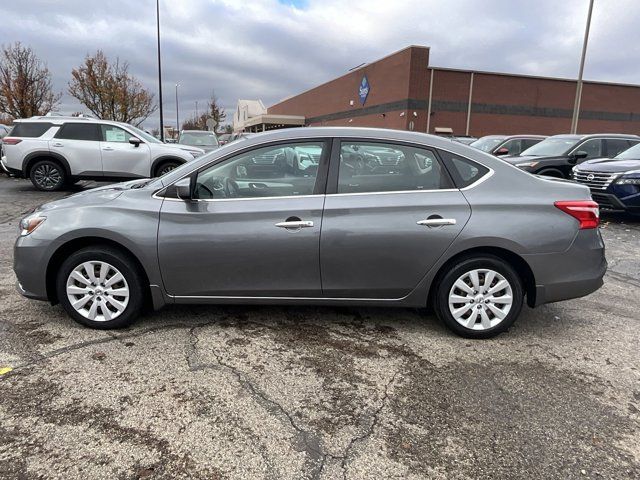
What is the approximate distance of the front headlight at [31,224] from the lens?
3.86 m

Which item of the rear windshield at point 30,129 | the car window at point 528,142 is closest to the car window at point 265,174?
the rear windshield at point 30,129

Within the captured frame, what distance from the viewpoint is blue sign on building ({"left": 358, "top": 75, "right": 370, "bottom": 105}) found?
4034 cm

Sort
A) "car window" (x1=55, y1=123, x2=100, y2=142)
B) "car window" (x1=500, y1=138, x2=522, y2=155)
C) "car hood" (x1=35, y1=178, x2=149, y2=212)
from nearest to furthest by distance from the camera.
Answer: "car hood" (x1=35, y1=178, x2=149, y2=212)
"car window" (x1=55, y1=123, x2=100, y2=142)
"car window" (x1=500, y1=138, x2=522, y2=155)

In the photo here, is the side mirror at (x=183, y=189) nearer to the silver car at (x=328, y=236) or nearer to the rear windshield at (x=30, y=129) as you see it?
the silver car at (x=328, y=236)

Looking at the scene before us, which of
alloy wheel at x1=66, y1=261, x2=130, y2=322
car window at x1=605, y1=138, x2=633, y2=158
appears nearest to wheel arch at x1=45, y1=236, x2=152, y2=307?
alloy wheel at x1=66, y1=261, x2=130, y2=322

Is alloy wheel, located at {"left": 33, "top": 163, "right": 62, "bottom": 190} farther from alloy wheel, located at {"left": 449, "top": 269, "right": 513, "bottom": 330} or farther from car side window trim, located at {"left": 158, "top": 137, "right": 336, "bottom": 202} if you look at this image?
alloy wheel, located at {"left": 449, "top": 269, "right": 513, "bottom": 330}

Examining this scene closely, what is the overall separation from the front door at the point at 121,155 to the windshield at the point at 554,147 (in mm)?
9658

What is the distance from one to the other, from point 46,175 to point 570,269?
39.9ft

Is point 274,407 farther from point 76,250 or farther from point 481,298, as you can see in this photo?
point 76,250

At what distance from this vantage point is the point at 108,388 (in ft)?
10.0

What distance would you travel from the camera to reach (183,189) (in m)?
3.64

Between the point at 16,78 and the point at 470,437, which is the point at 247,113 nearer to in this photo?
the point at 16,78

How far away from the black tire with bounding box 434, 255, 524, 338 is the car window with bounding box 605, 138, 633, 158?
10296mm

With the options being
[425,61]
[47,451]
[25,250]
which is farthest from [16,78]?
[47,451]
